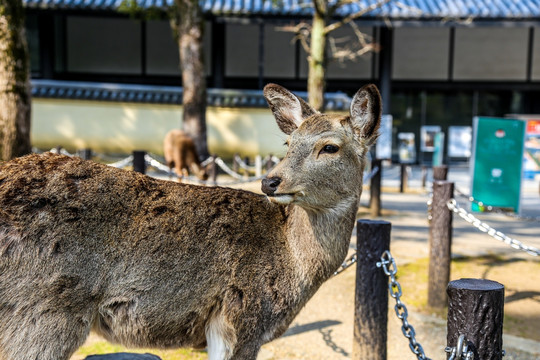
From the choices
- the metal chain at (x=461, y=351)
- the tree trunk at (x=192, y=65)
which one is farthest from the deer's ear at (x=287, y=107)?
the tree trunk at (x=192, y=65)

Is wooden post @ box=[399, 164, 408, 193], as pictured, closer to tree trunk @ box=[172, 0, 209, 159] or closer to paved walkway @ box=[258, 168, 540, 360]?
paved walkway @ box=[258, 168, 540, 360]

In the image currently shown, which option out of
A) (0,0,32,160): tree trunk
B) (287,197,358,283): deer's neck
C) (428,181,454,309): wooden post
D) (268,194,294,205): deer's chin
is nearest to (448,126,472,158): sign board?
(428,181,454,309): wooden post

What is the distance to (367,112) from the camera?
8.55 ft

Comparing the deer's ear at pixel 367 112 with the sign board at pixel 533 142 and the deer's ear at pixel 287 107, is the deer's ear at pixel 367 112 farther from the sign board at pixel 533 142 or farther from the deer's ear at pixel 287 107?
the sign board at pixel 533 142

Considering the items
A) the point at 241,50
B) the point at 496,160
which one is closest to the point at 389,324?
the point at 496,160

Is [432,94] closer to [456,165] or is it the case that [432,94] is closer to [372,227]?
[456,165]

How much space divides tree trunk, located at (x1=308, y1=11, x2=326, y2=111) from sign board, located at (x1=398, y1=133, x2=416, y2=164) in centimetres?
1001

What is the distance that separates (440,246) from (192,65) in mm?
8995

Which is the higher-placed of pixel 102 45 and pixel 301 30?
pixel 301 30

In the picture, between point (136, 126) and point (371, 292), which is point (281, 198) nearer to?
point (371, 292)

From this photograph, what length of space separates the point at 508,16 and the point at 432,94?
4397 millimetres

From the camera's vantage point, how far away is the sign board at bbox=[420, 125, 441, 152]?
1894 centimetres

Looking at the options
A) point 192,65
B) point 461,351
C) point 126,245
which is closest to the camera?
point 461,351

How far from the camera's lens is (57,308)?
2.10m
